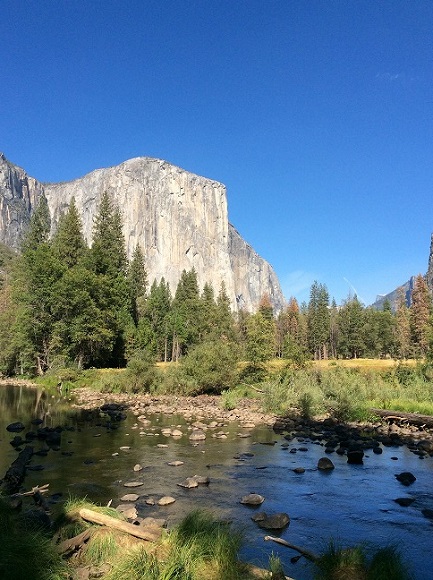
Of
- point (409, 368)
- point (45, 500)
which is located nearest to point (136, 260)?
point (409, 368)

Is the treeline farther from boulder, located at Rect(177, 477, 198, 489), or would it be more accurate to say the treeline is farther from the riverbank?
boulder, located at Rect(177, 477, 198, 489)

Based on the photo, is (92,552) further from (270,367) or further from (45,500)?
(270,367)

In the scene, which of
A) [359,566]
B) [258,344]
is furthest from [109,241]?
[359,566]

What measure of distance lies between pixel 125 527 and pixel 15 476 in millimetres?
6291

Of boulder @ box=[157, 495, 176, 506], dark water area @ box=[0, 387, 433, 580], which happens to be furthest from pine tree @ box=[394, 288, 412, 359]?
boulder @ box=[157, 495, 176, 506]

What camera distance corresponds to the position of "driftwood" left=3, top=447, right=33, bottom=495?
1104cm

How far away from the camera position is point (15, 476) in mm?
11727

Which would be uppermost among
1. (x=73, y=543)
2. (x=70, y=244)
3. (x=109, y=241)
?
(x=109, y=241)

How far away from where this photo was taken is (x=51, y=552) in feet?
20.6

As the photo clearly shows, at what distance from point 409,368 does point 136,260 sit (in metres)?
52.7

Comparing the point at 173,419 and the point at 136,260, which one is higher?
the point at 136,260

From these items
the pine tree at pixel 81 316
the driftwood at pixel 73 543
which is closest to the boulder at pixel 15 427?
the driftwood at pixel 73 543

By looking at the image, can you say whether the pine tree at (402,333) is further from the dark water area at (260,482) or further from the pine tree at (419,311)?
the dark water area at (260,482)

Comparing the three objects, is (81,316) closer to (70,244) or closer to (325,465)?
(70,244)
